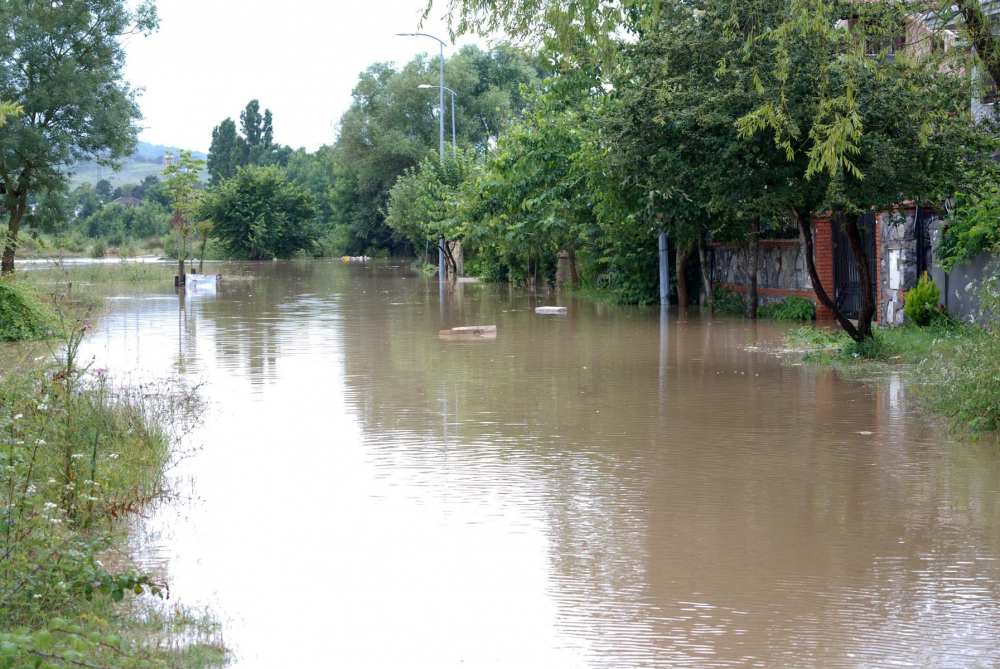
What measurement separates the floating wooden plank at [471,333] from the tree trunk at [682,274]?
24.2 feet

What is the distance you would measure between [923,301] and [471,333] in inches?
312

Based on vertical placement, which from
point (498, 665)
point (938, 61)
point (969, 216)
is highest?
point (938, 61)

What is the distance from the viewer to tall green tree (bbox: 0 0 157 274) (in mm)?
31938

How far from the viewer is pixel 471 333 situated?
20672mm

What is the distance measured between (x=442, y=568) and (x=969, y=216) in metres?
13.2

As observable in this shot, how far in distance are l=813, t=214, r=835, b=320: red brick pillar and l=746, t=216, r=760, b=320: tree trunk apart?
125cm

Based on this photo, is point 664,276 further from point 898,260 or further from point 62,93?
point 62,93

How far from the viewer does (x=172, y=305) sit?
3053 centimetres

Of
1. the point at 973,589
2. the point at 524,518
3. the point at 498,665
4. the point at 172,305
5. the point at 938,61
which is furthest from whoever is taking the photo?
the point at 172,305

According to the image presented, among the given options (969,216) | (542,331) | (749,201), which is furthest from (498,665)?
(542,331)

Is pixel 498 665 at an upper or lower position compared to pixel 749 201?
lower

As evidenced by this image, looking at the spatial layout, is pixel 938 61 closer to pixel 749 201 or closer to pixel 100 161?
pixel 749 201

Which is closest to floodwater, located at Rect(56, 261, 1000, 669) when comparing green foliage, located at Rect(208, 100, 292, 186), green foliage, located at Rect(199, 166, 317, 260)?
green foliage, located at Rect(199, 166, 317, 260)

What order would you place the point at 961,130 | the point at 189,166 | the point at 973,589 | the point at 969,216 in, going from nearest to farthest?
the point at 973,589 < the point at 961,130 < the point at 969,216 < the point at 189,166
